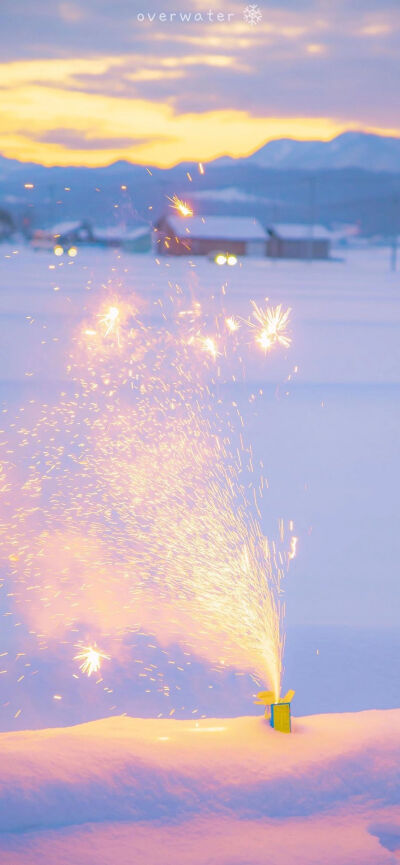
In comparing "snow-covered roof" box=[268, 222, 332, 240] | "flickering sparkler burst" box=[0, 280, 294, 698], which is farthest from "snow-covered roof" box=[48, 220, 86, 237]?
"flickering sparkler burst" box=[0, 280, 294, 698]

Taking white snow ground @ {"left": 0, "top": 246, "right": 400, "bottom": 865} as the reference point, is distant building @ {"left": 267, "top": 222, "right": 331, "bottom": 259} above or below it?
above

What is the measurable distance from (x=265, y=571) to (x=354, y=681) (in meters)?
1.67

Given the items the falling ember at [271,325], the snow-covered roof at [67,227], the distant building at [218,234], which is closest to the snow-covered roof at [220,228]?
the distant building at [218,234]

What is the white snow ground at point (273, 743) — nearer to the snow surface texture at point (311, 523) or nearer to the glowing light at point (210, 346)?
the snow surface texture at point (311, 523)

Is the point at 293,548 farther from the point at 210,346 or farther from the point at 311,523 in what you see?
the point at 210,346

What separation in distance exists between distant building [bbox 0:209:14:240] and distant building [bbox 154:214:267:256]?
9879 millimetres

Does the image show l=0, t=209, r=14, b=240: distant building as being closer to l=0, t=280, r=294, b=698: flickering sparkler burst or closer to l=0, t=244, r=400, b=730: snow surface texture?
l=0, t=244, r=400, b=730: snow surface texture

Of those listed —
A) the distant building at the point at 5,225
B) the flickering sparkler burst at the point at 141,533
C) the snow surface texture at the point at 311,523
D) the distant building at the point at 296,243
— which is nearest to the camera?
the snow surface texture at the point at 311,523

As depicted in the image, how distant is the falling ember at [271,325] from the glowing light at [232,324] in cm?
35

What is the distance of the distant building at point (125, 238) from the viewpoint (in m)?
66.6

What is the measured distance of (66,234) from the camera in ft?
224

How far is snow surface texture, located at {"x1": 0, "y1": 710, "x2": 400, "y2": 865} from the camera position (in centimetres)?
264

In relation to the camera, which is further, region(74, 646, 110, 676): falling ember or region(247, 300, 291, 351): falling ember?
region(247, 300, 291, 351): falling ember

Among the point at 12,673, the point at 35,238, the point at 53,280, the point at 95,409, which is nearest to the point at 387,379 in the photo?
the point at 95,409
